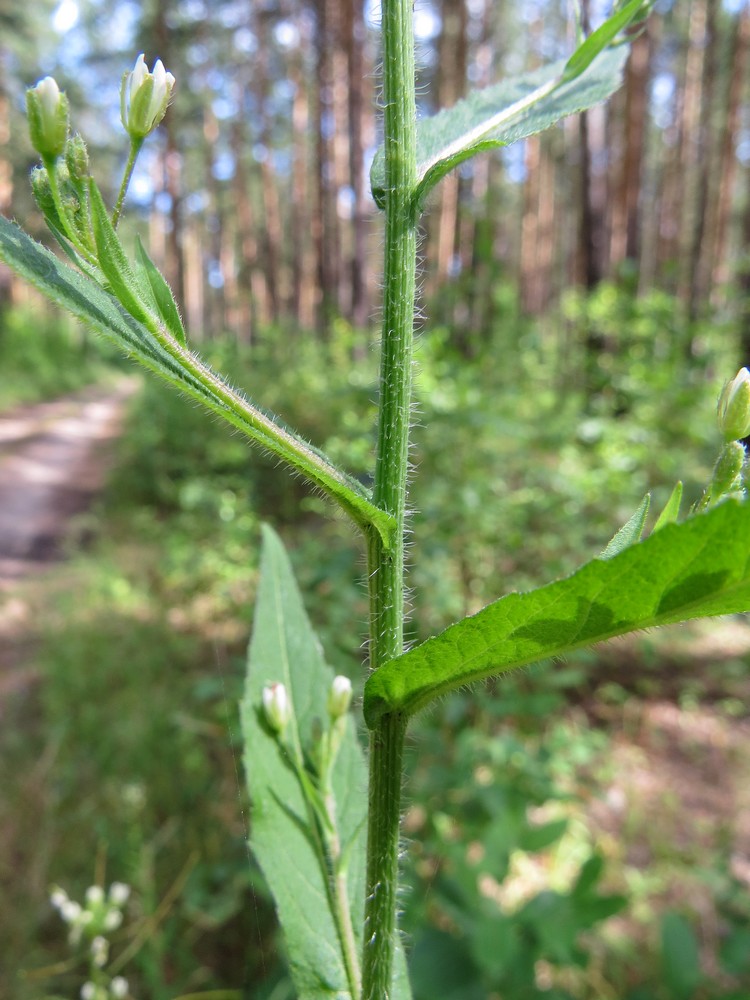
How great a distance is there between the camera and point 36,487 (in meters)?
10.6

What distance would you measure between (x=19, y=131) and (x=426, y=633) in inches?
986

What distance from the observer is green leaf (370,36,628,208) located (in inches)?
27.5

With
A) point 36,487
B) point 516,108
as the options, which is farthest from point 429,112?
point 516,108

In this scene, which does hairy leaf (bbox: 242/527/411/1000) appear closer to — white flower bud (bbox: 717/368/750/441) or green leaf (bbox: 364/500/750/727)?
green leaf (bbox: 364/500/750/727)

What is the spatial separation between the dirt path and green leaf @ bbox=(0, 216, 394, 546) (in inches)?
218

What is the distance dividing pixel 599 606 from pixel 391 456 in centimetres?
23

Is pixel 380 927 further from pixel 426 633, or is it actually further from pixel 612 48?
pixel 426 633

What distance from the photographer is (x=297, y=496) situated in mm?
7508

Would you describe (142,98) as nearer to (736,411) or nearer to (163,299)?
(163,299)

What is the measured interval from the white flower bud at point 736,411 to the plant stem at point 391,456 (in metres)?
0.30

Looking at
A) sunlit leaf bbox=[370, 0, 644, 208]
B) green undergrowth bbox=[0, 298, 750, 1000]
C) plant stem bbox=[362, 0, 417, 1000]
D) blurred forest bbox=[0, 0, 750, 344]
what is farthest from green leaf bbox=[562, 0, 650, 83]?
blurred forest bbox=[0, 0, 750, 344]

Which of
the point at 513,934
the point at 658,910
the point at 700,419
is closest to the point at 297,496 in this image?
the point at 700,419

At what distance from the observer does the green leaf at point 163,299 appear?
0.61m

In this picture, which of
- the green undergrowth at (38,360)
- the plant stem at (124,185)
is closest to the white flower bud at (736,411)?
the plant stem at (124,185)
